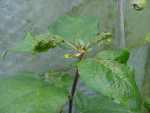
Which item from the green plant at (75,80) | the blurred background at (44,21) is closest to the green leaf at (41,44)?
the green plant at (75,80)

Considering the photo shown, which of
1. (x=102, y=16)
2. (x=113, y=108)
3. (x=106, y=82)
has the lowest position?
(x=113, y=108)

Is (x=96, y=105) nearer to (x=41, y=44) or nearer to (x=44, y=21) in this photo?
(x=41, y=44)

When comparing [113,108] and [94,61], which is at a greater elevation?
[94,61]

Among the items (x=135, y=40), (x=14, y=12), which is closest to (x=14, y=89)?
(x=14, y=12)

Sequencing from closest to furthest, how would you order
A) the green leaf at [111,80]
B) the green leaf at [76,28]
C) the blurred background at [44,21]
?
1. the green leaf at [111,80]
2. the green leaf at [76,28]
3. the blurred background at [44,21]

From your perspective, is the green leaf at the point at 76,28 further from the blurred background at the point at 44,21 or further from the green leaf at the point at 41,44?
the blurred background at the point at 44,21

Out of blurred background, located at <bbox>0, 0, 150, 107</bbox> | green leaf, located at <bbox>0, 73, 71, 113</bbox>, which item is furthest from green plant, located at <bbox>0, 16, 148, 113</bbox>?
blurred background, located at <bbox>0, 0, 150, 107</bbox>

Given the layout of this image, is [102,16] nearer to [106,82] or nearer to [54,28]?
[54,28]
